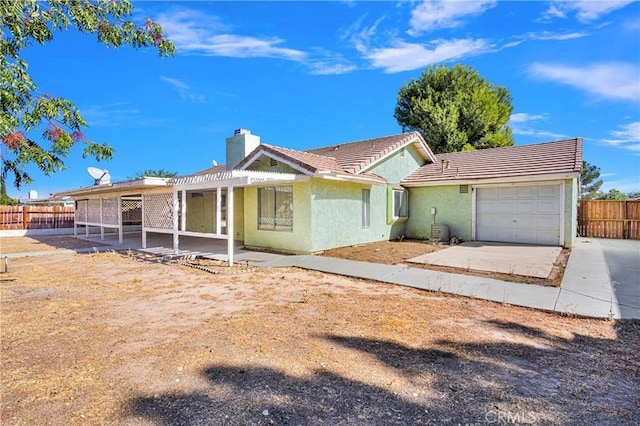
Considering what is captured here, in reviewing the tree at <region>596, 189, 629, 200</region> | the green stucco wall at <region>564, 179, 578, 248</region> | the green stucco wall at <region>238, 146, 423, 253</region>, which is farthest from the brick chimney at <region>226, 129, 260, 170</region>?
the tree at <region>596, 189, 629, 200</region>

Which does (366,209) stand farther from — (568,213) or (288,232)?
Answer: (568,213)

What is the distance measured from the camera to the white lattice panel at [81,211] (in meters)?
20.0

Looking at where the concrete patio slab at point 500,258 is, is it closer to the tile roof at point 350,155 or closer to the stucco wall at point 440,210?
the stucco wall at point 440,210

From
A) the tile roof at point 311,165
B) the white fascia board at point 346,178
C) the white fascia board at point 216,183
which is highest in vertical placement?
the tile roof at point 311,165

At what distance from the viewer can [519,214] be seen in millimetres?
13836

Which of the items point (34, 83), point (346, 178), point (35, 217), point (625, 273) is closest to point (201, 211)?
point (346, 178)

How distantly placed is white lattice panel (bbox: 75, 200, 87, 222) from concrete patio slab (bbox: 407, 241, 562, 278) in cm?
1981

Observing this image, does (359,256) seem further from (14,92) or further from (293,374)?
(14,92)

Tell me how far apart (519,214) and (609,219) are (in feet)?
24.5

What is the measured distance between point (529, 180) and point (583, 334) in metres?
9.96

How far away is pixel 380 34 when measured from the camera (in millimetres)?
12977

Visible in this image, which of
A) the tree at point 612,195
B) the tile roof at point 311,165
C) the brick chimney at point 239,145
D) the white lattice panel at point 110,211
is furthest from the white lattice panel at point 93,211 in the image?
the tree at point 612,195

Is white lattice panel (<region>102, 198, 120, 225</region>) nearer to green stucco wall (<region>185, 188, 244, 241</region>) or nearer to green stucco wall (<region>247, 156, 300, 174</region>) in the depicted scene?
green stucco wall (<region>185, 188, 244, 241</region>)

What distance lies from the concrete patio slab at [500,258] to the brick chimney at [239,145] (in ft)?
36.5
